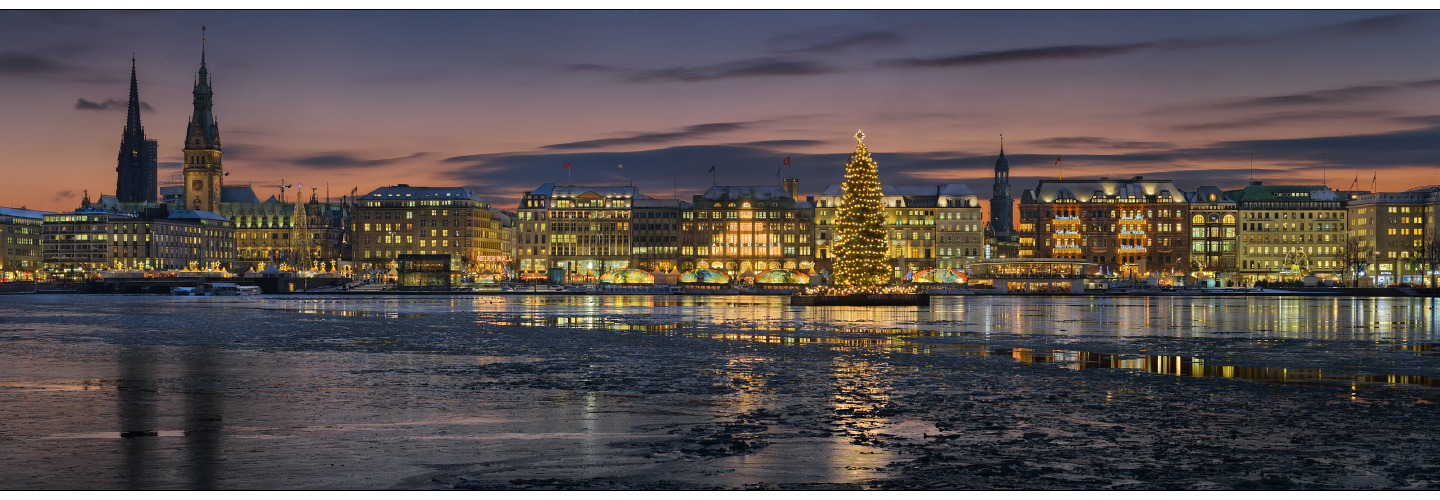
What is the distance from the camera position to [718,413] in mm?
21031

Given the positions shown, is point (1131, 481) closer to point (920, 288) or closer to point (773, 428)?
point (773, 428)

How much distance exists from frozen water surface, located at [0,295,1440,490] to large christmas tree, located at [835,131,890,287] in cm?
3639

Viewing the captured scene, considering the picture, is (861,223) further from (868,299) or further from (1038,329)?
(1038,329)

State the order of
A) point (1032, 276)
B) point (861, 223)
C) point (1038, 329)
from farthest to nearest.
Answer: point (1032, 276) → point (861, 223) → point (1038, 329)

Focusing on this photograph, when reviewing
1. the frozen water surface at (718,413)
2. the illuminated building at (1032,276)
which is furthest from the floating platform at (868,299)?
the illuminated building at (1032,276)

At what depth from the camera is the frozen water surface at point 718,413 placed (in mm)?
15234

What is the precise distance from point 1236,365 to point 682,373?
48.7ft

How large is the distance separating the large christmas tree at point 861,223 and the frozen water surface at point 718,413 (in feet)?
→ 119

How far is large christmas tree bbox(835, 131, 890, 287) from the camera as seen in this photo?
7825cm

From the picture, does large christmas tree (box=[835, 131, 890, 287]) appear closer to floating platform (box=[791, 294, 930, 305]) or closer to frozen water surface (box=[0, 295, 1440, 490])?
floating platform (box=[791, 294, 930, 305])

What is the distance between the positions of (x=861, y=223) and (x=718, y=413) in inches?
2296

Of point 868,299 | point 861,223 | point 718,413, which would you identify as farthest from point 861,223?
point 718,413

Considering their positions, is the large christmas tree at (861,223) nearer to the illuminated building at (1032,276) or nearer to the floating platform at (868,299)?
the floating platform at (868,299)

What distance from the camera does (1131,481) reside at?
48.2ft
